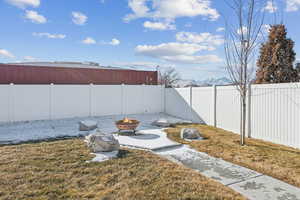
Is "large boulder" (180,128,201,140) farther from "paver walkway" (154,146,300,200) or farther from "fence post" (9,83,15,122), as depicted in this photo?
"fence post" (9,83,15,122)

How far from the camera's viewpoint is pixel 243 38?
5.07 metres

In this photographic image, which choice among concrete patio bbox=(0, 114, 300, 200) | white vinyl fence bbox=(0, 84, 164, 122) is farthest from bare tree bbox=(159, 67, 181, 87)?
concrete patio bbox=(0, 114, 300, 200)

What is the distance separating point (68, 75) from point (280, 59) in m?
Result: 11.3

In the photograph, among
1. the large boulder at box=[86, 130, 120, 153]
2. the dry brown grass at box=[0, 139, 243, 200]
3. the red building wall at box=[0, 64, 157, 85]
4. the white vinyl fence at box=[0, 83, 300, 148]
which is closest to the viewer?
the dry brown grass at box=[0, 139, 243, 200]

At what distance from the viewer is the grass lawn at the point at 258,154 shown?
3.31m

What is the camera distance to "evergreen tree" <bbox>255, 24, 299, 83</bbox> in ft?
27.2

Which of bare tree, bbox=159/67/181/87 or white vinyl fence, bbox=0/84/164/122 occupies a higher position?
bare tree, bbox=159/67/181/87

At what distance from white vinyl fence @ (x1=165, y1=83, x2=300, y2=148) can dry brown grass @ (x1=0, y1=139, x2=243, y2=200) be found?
3.46m

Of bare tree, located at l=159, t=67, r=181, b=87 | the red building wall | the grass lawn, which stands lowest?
the grass lawn

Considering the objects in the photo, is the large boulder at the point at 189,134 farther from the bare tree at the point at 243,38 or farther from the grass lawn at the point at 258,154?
the bare tree at the point at 243,38

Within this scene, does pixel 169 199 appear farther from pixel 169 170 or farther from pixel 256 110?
pixel 256 110

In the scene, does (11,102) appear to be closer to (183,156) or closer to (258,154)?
(183,156)

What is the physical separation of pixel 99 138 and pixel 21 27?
827 centimetres

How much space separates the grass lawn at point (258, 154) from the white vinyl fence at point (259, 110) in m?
0.41
